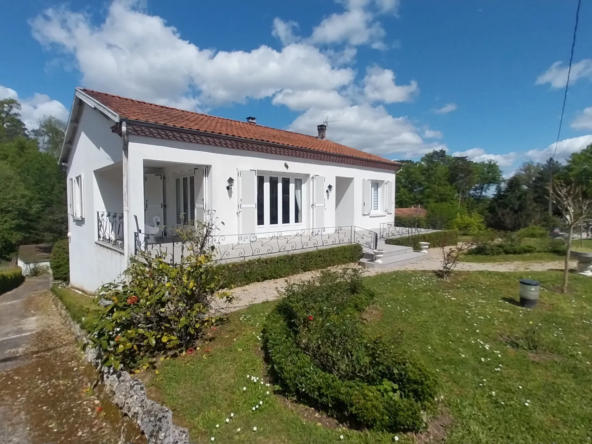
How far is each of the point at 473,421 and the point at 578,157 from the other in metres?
52.3

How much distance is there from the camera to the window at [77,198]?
45.8 feet

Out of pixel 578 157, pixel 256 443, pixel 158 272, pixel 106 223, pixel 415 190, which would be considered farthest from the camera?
pixel 415 190

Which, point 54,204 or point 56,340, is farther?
point 54,204

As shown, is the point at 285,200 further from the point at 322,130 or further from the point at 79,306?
the point at 322,130

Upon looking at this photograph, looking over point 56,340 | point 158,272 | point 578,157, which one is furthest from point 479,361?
point 578,157

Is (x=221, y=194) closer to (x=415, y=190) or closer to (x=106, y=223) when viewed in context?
(x=106, y=223)

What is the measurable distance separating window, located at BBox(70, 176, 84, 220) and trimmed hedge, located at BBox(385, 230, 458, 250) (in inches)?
514

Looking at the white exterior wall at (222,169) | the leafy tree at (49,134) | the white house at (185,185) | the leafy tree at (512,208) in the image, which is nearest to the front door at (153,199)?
the white house at (185,185)

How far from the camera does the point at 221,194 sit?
11.2 m

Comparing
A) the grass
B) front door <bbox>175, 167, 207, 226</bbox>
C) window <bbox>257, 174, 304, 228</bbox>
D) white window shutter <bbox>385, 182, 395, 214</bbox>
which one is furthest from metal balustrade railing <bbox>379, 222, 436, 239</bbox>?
the grass

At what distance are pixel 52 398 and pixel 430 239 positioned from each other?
50.7 feet

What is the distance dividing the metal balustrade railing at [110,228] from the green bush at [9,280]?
2021 cm

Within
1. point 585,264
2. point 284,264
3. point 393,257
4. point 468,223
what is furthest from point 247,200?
point 468,223

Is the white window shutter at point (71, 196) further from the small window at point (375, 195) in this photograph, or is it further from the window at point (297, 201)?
the small window at point (375, 195)
